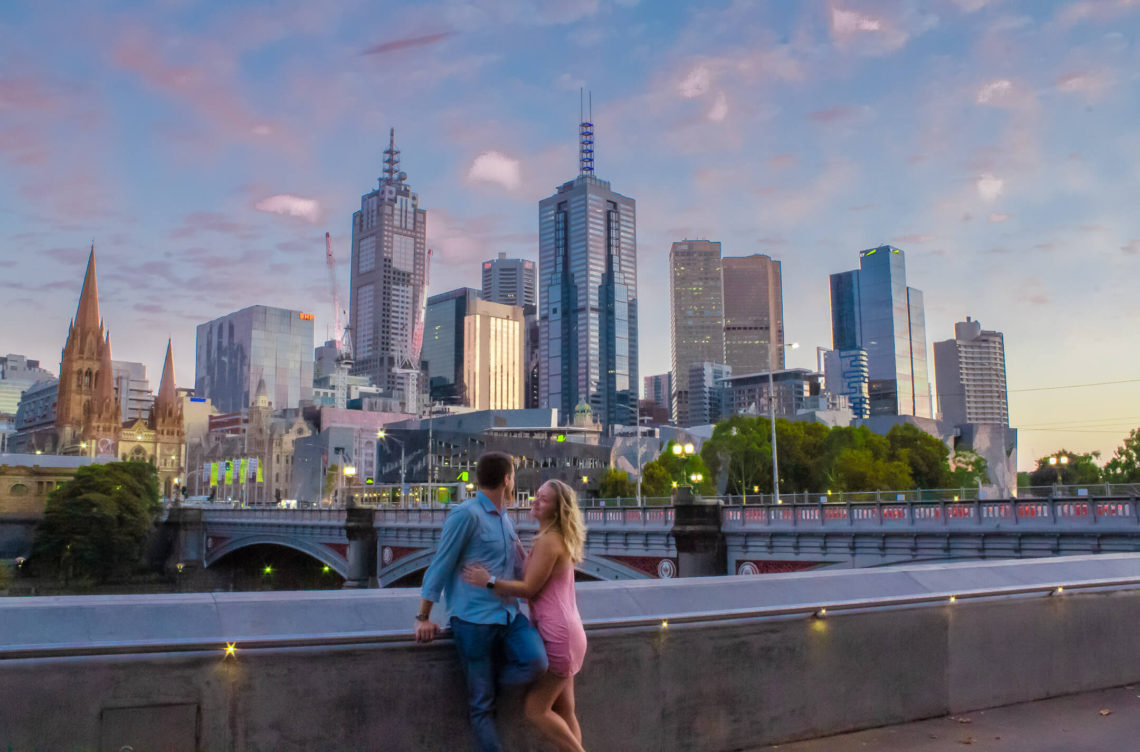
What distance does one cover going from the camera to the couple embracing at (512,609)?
18.5 ft

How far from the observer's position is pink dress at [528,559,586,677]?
18.7ft

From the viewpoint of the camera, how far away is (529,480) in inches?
5748

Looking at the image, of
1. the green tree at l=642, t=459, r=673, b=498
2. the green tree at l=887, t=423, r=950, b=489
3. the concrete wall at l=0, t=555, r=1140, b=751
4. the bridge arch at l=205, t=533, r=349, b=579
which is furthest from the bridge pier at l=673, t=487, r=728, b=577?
the green tree at l=887, t=423, r=950, b=489

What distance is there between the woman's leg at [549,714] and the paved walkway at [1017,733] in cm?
220

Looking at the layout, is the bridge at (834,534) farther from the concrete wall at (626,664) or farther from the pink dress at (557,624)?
the pink dress at (557,624)

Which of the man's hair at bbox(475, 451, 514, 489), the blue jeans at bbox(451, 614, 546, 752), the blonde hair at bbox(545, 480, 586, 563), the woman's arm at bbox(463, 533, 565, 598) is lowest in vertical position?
the blue jeans at bbox(451, 614, 546, 752)

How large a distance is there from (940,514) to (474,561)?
86.7ft

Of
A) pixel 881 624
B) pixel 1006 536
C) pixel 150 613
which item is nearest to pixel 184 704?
pixel 150 613

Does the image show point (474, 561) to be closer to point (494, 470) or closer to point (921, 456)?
point (494, 470)

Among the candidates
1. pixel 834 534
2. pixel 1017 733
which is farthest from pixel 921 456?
pixel 1017 733

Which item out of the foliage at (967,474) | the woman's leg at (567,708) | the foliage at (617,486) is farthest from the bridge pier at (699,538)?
the foliage at (617,486)

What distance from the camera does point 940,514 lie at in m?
29.1

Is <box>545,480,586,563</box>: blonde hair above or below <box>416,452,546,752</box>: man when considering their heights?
above

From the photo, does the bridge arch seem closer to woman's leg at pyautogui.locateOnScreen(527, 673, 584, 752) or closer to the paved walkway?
the paved walkway
